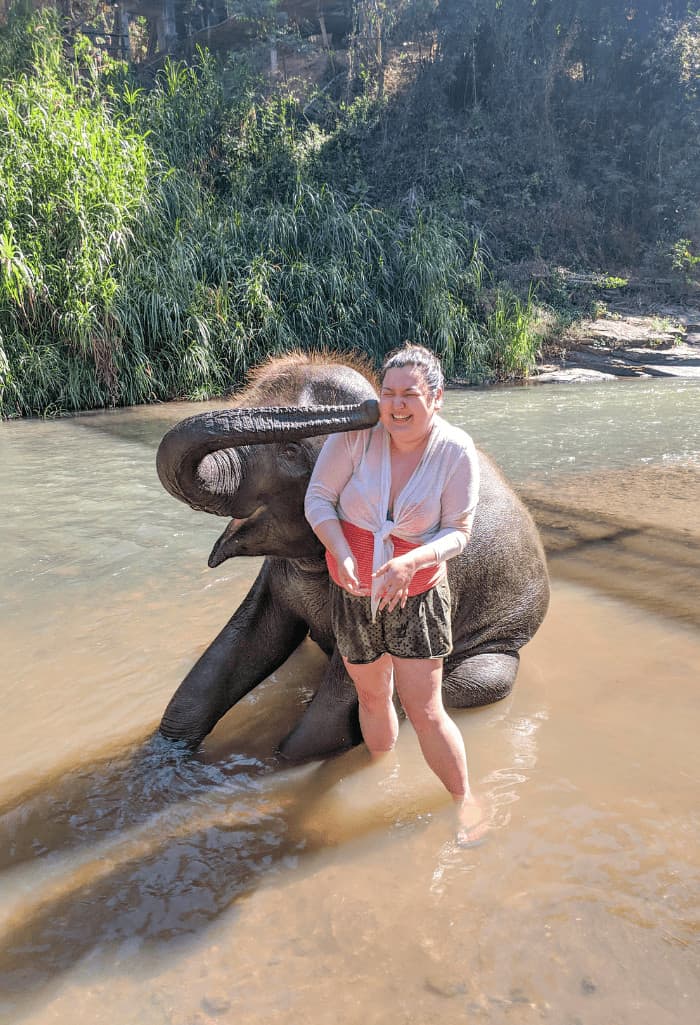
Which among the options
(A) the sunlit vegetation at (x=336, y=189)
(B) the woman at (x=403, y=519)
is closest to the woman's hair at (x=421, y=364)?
(B) the woman at (x=403, y=519)

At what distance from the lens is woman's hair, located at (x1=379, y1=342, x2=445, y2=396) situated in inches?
75.0

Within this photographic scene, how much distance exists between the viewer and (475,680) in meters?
2.72

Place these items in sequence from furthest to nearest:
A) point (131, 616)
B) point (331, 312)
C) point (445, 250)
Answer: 1. point (445, 250)
2. point (331, 312)
3. point (131, 616)

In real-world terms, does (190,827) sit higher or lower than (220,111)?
lower

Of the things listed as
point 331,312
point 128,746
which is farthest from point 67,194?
point 128,746

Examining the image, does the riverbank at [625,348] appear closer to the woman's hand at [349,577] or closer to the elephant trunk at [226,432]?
the elephant trunk at [226,432]

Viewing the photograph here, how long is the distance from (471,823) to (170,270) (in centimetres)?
1018

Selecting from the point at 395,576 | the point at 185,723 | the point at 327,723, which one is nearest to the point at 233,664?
the point at 185,723

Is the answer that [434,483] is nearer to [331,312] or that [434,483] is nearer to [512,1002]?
[512,1002]

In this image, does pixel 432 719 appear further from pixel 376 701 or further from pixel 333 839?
pixel 333 839

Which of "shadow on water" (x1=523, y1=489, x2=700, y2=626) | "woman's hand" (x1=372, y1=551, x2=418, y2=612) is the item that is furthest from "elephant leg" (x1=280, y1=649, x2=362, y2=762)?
"shadow on water" (x1=523, y1=489, x2=700, y2=626)

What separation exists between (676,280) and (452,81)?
7.74 meters

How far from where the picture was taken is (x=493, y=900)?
184 centimetres

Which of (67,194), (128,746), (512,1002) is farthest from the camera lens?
(67,194)
